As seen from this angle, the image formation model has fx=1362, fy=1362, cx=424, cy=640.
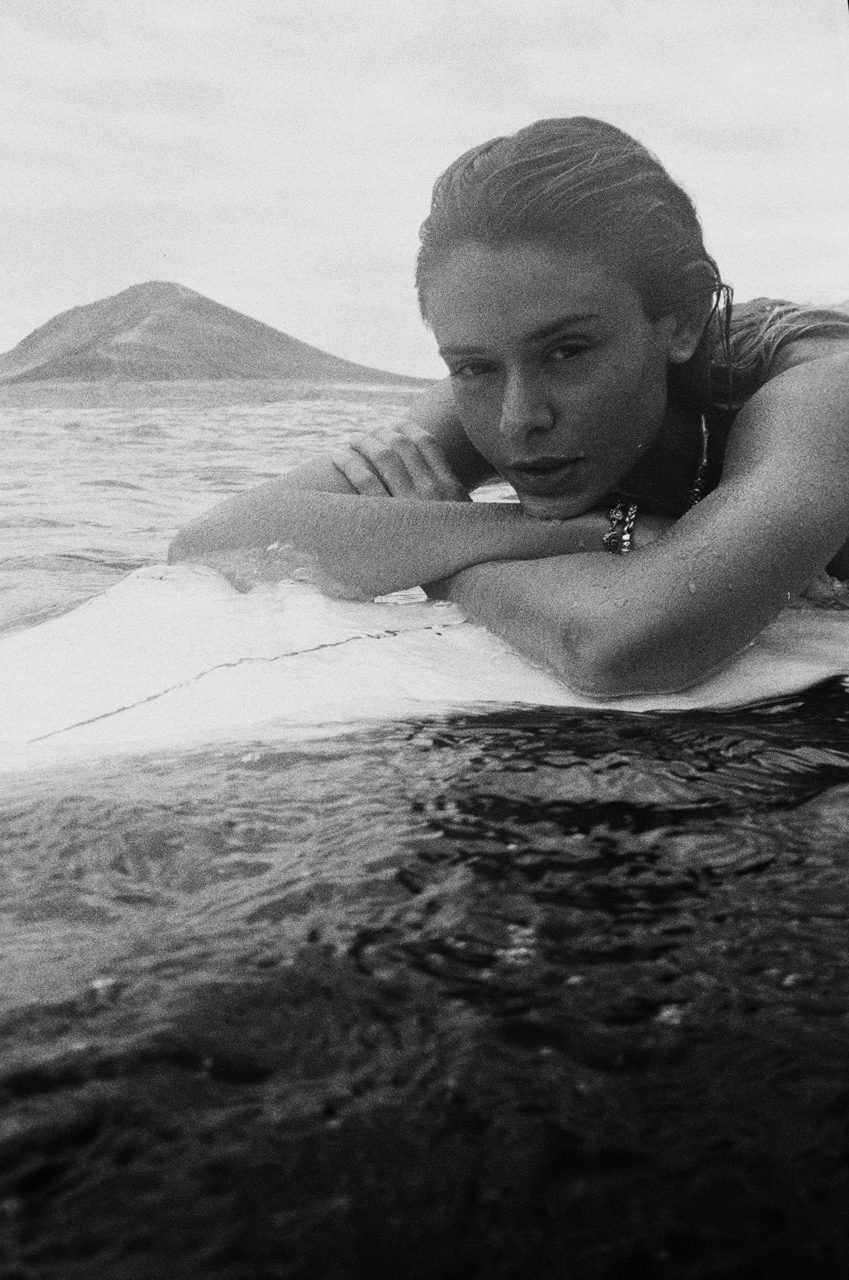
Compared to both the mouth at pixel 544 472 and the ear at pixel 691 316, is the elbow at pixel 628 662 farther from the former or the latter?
the ear at pixel 691 316

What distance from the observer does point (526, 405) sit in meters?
2.14

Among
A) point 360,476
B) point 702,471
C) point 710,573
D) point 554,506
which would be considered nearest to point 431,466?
point 360,476

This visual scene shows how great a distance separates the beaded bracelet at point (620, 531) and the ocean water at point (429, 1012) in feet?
2.43

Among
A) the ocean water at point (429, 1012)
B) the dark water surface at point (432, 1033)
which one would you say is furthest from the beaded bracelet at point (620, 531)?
the dark water surface at point (432, 1033)

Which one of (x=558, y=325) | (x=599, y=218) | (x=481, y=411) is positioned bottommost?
(x=481, y=411)

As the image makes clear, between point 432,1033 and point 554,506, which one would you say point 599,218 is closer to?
point 554,506

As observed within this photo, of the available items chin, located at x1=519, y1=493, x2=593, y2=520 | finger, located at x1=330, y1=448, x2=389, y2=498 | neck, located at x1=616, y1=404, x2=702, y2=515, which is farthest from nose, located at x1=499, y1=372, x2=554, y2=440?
finger, located at x1=330, y1=448, x2=389, y2=498

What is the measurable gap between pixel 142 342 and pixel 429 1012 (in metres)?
10.9

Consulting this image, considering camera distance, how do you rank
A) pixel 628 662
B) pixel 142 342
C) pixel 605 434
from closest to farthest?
pixel 628 662 → pixel 605 434 → pixel 142 342

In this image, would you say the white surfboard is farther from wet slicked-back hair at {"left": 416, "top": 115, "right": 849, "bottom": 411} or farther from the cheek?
wet slicked-back hair at {"left": 416, "top": 115, "right": 849, "bottom": 411}

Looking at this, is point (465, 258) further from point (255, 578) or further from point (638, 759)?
point (638, 759)

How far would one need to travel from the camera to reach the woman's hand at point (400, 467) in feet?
8.68

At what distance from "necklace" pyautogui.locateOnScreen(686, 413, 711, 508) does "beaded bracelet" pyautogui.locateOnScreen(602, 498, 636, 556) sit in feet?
0.67

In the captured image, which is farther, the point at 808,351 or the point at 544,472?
the point at 808,351
